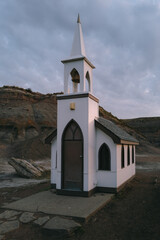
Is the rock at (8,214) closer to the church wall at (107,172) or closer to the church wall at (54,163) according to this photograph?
the church wall at (54,163)

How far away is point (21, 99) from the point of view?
44750 mm

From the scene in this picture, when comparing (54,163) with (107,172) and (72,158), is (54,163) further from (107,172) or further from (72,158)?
(107,172)

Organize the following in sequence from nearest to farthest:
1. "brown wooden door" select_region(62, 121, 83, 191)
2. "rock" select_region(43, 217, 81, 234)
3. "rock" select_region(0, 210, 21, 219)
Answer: "rock" select_region(43, 217, 81, 234), "rock" select_region(0, 210, 21, 219), "brown wooden door" select_region(62, 121, 83, 191)

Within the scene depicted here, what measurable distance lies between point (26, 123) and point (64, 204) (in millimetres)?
32816

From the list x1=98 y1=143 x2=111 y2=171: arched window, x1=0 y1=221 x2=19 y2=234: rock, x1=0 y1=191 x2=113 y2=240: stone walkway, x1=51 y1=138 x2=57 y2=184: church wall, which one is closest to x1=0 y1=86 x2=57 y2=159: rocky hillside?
x1=51 y1=138 x2=57 y2=184: church wall

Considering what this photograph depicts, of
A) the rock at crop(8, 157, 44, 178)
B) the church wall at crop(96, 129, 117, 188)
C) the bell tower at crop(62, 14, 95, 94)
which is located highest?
the bell tower at crop(62, 14, 95, 94)

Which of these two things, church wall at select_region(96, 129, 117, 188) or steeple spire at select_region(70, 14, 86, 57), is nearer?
church wall at select_region(96, 129, 117, 188)

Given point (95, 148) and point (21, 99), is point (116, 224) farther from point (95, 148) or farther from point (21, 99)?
point (21, 99)

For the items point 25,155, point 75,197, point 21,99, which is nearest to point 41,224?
point 75,197

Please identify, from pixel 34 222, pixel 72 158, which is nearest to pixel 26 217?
pixel 34 222

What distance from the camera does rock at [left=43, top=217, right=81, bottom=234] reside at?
602 centimetres

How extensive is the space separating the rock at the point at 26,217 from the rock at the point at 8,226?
0.72ft

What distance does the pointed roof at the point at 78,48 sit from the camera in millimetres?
10516

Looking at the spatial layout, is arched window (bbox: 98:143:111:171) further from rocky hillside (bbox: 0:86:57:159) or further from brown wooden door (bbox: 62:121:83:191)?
rocky hillside (bbox: 0:86:57:159)
